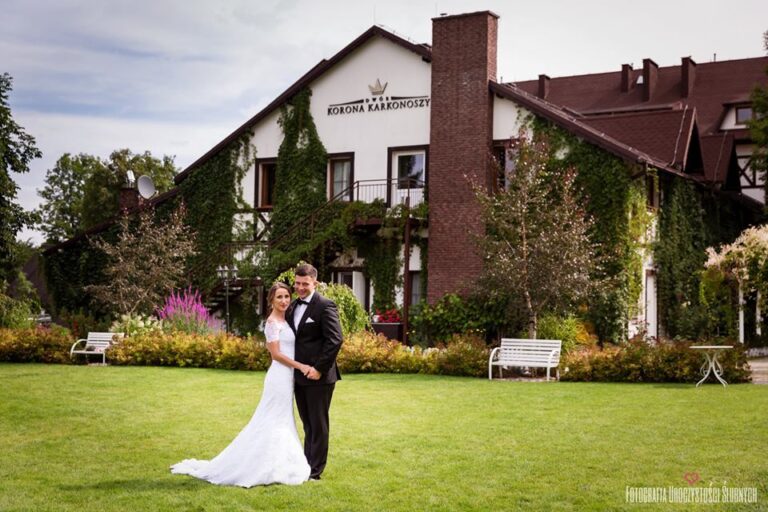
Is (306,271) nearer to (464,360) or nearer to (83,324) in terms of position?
(464,360)

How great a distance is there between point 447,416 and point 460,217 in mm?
13713

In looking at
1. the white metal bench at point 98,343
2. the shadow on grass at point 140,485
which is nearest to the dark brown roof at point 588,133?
the white metal bench at point 98,343

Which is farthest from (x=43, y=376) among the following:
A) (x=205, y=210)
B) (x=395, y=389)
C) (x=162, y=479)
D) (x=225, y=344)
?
(x=205, y=210)

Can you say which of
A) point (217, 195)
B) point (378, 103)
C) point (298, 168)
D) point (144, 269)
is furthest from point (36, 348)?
point (378, 103)

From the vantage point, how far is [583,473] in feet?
28.2

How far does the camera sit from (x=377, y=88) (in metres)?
27.7

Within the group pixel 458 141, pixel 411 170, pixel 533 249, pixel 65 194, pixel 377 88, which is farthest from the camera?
pixel 65 194

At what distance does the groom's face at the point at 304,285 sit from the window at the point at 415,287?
713 inches

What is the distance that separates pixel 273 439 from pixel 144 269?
63.5 ft

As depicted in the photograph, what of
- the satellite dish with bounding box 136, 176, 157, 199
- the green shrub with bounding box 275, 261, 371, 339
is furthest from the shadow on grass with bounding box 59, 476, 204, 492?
the satellite dish with bounding box 136, 176, 157, 199

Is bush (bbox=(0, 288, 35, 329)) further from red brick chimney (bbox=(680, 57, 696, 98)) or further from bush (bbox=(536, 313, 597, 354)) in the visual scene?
red brick chimney (bbox=(680, 57, 696, 98))

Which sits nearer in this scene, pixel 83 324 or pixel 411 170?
pixel 83 324

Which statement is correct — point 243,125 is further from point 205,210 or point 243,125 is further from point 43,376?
point 43,376

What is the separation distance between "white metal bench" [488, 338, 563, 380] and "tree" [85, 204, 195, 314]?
416 inches
